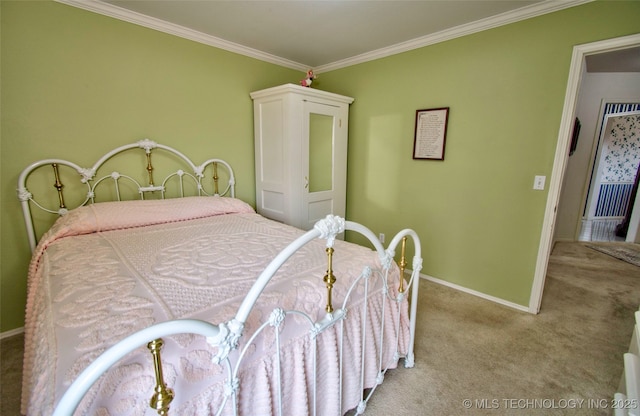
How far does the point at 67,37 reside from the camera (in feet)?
6.22

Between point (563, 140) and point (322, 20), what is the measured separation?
79.3 inches

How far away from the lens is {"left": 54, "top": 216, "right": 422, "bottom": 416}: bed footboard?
61 centimetres

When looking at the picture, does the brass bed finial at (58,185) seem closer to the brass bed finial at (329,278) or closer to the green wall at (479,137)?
the brass bed finial at (329,278)

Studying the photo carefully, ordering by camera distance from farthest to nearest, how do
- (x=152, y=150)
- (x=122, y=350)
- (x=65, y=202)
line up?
1. (x=152, y=150)
2. (x=65, y=202)
3. (x=122, y=350)

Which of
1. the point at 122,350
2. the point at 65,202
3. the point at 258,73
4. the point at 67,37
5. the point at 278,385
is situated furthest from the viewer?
the point at 258,73

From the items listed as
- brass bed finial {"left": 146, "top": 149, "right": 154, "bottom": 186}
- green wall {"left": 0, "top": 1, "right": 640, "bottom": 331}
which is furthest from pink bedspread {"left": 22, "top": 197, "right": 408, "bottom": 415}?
green wall {"left": 0, "top": 1, "right": 640, "bottom": 331}

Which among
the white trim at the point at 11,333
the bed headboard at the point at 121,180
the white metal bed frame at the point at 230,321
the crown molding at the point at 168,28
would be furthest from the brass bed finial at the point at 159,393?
the crown molding at the point at 168,28

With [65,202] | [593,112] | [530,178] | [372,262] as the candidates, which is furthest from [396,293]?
[593,112]

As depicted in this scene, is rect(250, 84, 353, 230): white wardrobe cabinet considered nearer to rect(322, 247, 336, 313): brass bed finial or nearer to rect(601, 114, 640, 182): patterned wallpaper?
A: rect(322, 247, 336, 313): brass bed finial

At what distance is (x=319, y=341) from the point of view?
111 centimetres

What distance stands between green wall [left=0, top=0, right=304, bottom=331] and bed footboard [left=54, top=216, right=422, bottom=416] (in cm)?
208

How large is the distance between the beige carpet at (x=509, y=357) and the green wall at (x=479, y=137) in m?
0.33

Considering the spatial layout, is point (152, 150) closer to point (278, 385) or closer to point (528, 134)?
point (278, 385)

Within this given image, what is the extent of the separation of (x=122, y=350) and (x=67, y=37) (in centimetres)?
243
